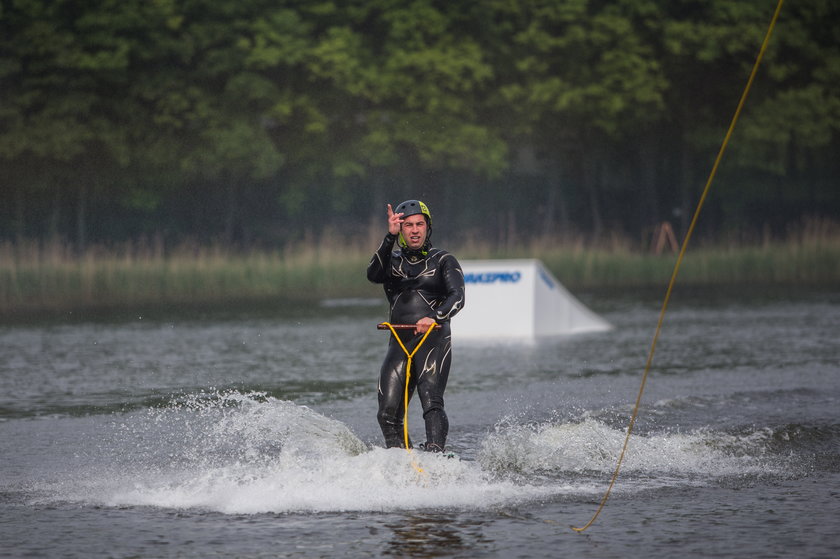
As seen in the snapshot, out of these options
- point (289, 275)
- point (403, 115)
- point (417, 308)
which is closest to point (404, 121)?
point (403, 115)

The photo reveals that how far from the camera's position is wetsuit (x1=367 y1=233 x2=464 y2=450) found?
9.38 m

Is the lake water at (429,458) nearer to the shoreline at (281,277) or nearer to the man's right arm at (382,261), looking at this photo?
the man's right arm at (382,261)

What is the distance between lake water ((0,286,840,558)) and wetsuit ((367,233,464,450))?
0.51 metres

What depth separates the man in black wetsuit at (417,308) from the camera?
9375 millimetres

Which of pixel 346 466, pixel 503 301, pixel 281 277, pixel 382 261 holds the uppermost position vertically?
pixel 382 261

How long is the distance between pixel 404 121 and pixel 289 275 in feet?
47.2

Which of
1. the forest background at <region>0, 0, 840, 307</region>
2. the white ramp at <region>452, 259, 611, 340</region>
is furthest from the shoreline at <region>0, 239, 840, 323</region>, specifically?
the white ramp at <region>452, 259, 611, 340</region>

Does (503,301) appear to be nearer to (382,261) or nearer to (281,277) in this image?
(382,261)

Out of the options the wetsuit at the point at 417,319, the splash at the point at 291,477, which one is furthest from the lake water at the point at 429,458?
the wetsuit at the point at 417,319

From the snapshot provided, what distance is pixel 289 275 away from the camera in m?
38.7

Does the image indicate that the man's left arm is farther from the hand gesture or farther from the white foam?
the white foam

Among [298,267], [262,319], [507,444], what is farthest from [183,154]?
[507,444]

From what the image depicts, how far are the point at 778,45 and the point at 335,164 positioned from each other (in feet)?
56.7

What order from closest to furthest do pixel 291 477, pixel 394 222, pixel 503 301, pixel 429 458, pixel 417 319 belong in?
pixel 429 458
pixel 291 477
pixel 394 222
pixel 417 319
pixel 503 301
